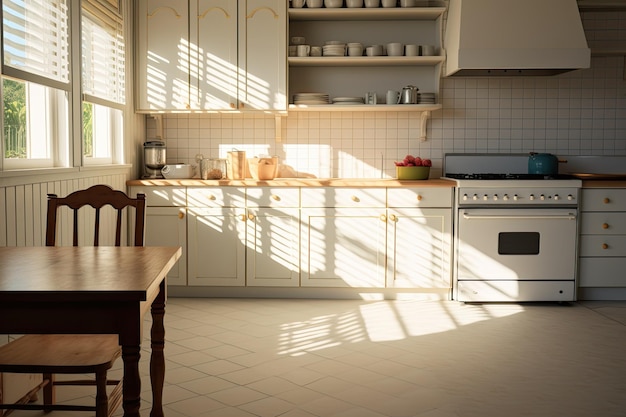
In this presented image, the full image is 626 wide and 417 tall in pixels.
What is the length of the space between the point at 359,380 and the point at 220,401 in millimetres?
661

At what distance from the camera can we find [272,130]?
516 centimetres

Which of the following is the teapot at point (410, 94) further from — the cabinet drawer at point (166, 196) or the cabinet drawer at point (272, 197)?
the cabinet drawer at point (166, 196)

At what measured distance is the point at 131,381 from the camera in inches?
66.4

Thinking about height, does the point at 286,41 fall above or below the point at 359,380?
above

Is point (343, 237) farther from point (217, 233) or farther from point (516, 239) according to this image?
point (516, 239)

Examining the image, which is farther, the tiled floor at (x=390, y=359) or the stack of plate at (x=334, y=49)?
the stack of plate at (x=334, y=49)

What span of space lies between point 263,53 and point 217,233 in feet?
4.41

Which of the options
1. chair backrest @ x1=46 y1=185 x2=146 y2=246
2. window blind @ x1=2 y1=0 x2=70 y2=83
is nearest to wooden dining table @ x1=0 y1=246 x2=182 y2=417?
chair backrest @ x1=46 y1=185 x2=146 y2=246

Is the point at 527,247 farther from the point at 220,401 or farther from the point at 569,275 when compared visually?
the point at 220,401

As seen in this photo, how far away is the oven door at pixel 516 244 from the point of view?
4.54m

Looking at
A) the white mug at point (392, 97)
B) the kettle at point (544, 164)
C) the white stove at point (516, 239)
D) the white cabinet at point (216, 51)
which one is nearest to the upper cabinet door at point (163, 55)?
the white cabinet at point (216, 51)

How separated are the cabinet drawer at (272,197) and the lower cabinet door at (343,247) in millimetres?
117

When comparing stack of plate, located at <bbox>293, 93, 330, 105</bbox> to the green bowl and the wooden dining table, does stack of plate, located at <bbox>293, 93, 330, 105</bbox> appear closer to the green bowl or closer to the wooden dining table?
the green bowl

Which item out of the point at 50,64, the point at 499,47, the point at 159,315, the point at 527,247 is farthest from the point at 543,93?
the point at 159,315
